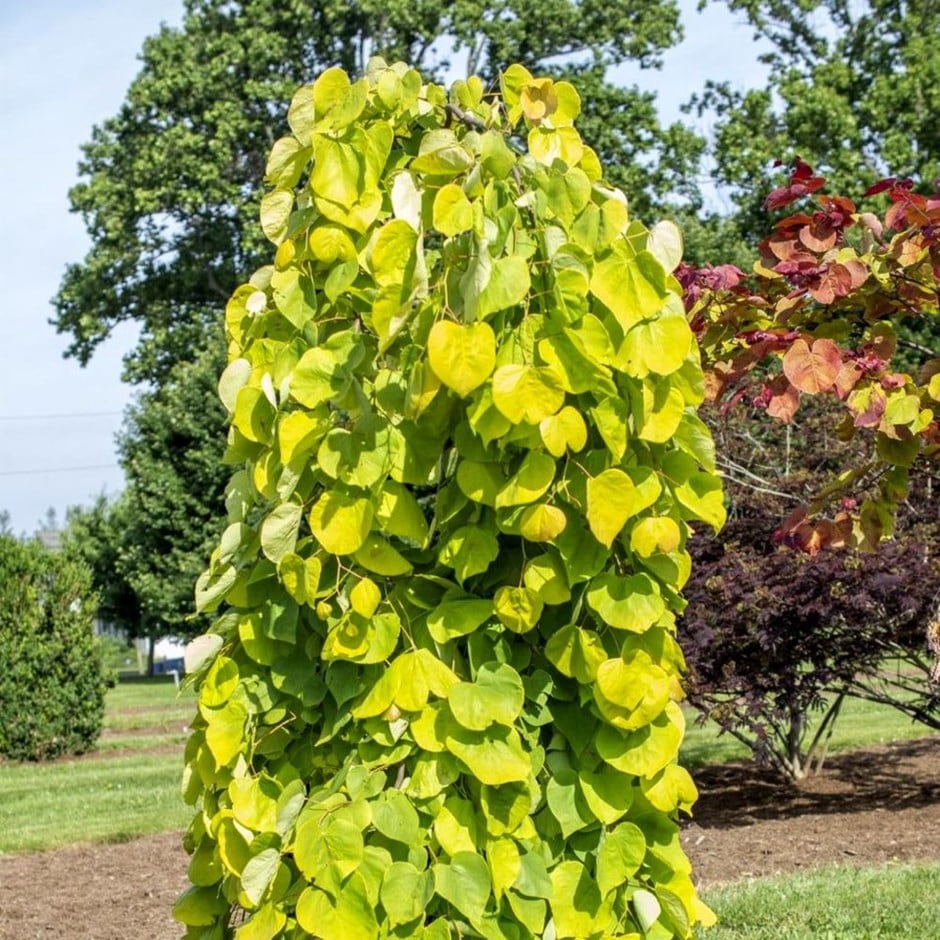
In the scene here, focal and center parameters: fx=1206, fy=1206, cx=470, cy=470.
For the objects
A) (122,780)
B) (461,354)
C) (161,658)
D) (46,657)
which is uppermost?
(461,354)

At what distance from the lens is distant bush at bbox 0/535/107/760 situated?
13.0 m

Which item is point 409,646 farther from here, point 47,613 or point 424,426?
point 47,613

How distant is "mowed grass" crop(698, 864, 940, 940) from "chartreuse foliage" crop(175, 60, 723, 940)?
8.84 feet

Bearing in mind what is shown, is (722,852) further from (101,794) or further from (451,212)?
(101,794)

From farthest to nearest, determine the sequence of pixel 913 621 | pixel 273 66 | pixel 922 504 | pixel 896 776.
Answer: pixel 273 66
pixel 896 776
pixel 922 504
pixel 913 621

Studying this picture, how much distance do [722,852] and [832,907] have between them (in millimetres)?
1840

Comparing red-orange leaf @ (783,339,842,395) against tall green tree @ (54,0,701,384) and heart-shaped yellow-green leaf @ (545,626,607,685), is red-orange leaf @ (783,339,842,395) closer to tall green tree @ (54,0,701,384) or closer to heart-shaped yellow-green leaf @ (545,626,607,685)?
→ heart-shaped yellow-green leaf @ (545,626,607,685)

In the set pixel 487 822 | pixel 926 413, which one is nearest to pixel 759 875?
pixel 926 413

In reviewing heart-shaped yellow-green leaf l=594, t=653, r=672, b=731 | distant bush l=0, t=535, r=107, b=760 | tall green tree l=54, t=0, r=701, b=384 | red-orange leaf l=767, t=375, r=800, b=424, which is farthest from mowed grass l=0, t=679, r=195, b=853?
tall green tree l=54, t=0, r=701, b=384

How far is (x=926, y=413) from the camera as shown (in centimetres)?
295

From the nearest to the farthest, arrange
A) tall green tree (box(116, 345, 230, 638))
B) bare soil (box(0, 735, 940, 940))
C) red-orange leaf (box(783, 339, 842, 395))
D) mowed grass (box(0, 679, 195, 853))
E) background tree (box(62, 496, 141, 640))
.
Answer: red-orange leaf (box(783, 339, 842, 395)), bare soil (box(0, 735, 940, 940)), mowed grass (box(0, 679, 195, 853)), tall green tree (box(116, 345, 230, 638)), background tree (box(62, 496, 141, 640))

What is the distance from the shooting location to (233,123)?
23.3 metres

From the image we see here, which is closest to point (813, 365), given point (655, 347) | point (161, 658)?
point (655, 347)

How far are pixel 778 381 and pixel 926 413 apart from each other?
1.19 feet
